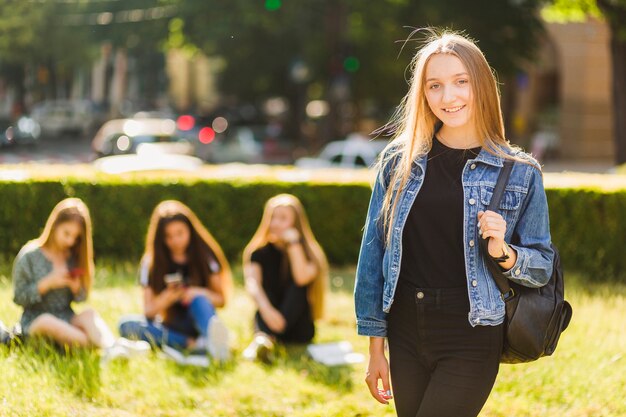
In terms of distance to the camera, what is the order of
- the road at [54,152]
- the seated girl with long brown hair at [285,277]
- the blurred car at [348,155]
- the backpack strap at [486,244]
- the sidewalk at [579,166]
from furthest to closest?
the road at [54,152], the sidewalk at [579,166], the blurred car at [348,155], the seated girl with long brown hair at [285,277], the backpack strap at [486,244]

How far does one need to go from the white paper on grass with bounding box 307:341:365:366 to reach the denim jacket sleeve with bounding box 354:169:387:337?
3536 mm

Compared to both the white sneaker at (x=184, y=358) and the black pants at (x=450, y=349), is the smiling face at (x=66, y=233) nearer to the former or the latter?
the white sneaker at (x=184, y=358)

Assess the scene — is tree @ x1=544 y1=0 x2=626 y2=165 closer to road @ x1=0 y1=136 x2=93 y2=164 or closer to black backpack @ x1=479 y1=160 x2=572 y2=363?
road @ x1=0 y1=136 x2=93 y2=164

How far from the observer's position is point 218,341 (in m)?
6.65

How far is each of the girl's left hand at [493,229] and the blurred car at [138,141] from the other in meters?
23.6

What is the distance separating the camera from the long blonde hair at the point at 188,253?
709cm

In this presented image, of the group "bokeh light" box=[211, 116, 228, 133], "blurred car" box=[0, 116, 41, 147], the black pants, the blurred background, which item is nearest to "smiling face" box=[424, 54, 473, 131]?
the black pants

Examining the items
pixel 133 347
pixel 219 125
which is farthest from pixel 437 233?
pixel 219 125

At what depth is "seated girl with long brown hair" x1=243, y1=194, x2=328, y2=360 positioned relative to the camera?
7.30 m

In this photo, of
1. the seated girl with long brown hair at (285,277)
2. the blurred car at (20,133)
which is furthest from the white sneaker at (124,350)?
the blurred car at (20,133)

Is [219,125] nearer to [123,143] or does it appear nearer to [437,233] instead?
[123,143]

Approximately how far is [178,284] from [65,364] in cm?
134

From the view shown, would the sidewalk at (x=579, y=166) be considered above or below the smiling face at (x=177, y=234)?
below

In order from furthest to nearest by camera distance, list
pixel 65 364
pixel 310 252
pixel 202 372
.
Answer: pixel 310 252 → pixel 202 372 → pixel 65 364
